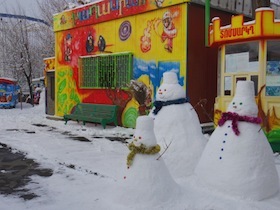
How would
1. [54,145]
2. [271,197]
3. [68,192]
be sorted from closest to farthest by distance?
[271,197]
[68,192]
[54,145]

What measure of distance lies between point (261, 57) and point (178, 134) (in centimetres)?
438

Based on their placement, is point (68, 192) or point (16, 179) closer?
Result: point (68, 192)

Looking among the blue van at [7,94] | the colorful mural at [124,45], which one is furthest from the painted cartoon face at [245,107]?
the blue van at [7,94]

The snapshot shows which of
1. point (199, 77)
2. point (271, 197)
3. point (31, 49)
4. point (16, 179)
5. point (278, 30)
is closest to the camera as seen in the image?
point (271, 197)

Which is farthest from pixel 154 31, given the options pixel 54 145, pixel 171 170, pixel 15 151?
pixel 171 170

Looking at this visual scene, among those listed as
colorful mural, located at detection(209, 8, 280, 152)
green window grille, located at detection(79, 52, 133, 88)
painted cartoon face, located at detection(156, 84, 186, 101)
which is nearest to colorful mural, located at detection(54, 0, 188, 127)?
green window grille, located at detection(79, 52, 133, 88)

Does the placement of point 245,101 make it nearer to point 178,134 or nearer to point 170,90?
point 178,134

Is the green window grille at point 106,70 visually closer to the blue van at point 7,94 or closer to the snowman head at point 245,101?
the snowman head at point 245,101

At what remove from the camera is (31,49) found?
3006cm

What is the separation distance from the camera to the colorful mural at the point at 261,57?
8180 millimetres

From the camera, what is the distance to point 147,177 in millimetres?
4336

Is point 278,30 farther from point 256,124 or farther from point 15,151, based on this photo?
point 15,151

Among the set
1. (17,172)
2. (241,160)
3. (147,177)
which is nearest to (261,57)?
(241,160)

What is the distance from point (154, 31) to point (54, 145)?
16.6ft
